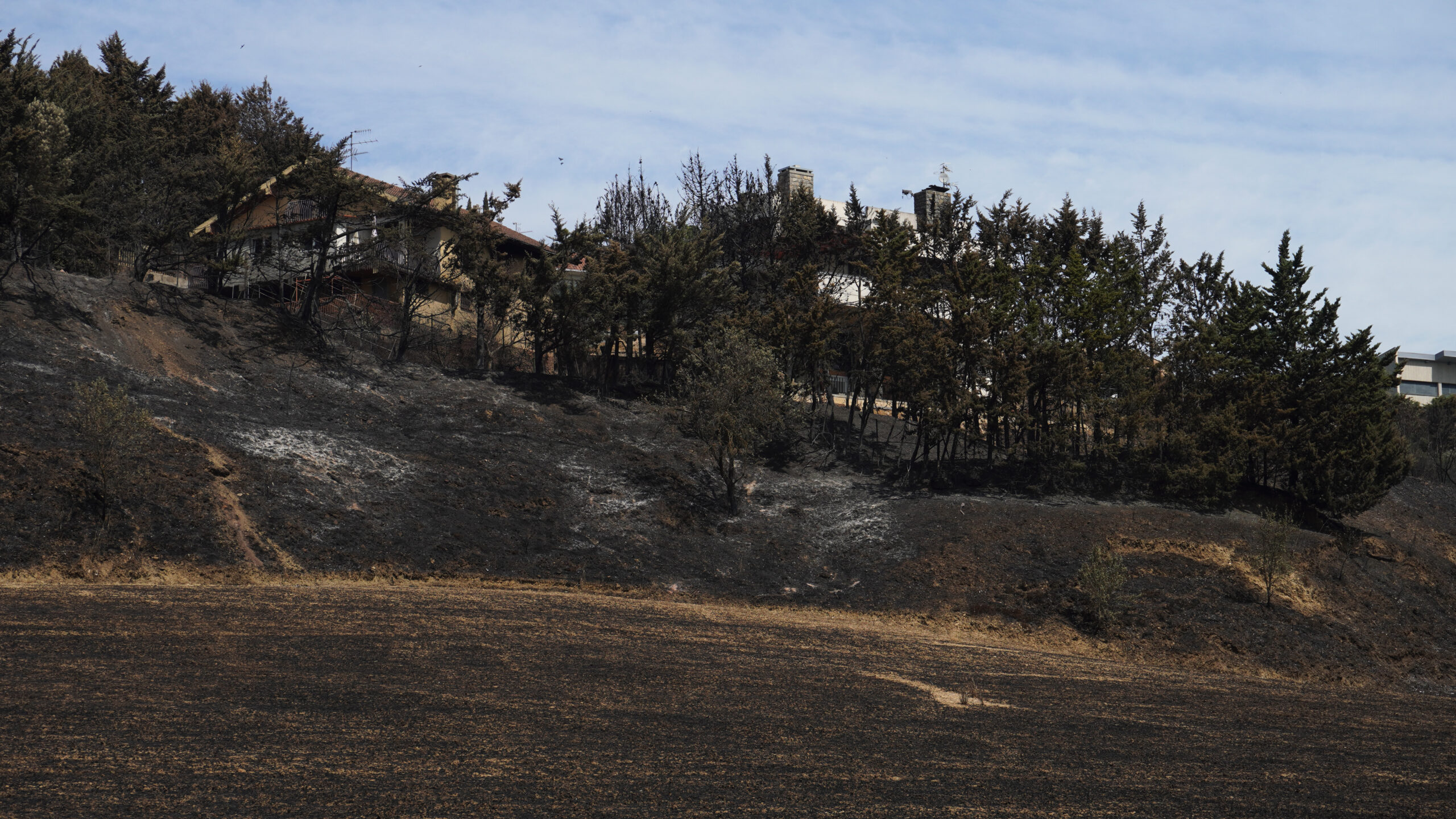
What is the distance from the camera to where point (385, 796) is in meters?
9.80

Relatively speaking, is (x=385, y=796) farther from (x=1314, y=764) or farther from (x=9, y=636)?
(x=1314, y=764)

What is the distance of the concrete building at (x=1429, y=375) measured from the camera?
69.4m

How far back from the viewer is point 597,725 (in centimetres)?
1268

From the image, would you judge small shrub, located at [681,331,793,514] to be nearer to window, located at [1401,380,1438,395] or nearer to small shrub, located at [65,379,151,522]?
small shrub, located at [65,379,151,522]

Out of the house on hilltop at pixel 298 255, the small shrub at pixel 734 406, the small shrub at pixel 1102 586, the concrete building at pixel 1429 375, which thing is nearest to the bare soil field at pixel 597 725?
the small shrub at pixel 1102 586

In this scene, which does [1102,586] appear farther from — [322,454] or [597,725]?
[322,454]

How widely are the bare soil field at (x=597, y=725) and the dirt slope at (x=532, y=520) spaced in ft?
9.20

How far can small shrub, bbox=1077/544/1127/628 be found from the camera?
24141 mm

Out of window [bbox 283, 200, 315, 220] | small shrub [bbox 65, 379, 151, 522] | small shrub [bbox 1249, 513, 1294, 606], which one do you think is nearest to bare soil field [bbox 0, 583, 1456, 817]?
small shrub [bbox 65, 379, 151, 522]

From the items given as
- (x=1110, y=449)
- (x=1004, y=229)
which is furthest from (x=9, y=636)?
(x=1004, y=229)

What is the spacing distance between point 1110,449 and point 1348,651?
11.1 m

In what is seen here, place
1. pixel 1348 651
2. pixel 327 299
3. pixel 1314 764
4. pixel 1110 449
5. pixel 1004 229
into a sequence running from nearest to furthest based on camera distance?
pixel 1314 764 → pixel 1348 651 → pixel 1110 449 → pixel 327 299 → pixel 1004 229

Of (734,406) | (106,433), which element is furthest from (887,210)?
(106,433)

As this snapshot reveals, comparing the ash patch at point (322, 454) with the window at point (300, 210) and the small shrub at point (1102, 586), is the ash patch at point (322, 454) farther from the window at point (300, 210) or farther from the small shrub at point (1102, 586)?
the small shrub at point (1102, 586)
